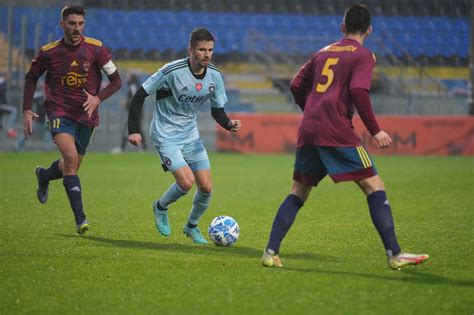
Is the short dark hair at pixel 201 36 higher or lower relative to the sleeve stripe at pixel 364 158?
higher

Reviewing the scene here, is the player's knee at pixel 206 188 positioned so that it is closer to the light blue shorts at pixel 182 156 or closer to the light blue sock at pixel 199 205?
the light blue sock at pixel 199 205

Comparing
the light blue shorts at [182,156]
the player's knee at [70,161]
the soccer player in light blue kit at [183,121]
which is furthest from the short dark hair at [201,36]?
the player's knee at [70,161]

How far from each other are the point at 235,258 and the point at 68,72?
2.93 m

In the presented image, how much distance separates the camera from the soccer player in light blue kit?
315 inches

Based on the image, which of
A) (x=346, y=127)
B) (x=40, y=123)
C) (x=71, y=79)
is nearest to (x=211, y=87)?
(x=71, y=79)

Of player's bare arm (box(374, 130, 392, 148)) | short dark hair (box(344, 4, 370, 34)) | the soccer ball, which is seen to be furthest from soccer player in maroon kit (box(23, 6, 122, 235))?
player's bare arm (box(374, 130, 392, 148))

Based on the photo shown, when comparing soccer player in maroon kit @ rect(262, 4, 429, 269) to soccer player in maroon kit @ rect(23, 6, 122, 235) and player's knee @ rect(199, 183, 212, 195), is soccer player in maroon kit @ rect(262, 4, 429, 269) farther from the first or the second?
soccer player in maroon kit @ rect(23, 6, 122, 235)

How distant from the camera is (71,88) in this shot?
347 inches

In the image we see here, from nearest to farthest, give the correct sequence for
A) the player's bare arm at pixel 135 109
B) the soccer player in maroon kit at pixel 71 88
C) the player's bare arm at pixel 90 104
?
the player's bare arm at pixel 135 109
the player's bare arm at pixel 90 104
the soccer player in maroon kit at pixel 71 88

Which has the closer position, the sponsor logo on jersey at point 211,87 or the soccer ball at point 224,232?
the soccer ball at point 224,232

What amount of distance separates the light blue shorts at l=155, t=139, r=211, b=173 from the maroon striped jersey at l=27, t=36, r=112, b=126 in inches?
43.3

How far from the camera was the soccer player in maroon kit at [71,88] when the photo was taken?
868 cm

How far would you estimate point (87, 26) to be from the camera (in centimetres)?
2855

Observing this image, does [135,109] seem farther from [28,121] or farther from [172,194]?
[28,121]
